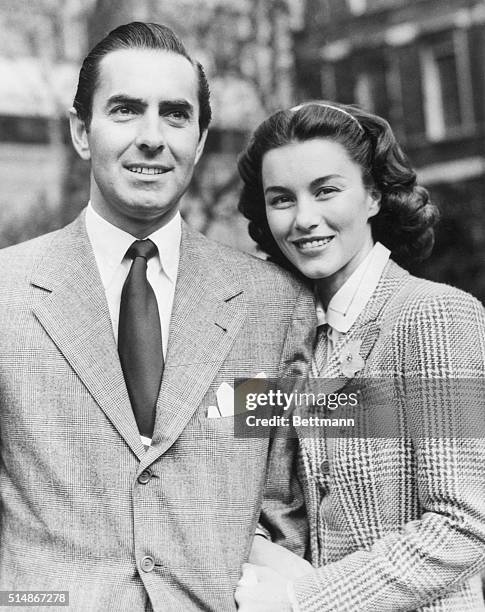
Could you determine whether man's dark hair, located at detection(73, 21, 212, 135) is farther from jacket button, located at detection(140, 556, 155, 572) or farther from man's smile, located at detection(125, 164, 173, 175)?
jacket button, located at detection(140, 556, 155, 572)

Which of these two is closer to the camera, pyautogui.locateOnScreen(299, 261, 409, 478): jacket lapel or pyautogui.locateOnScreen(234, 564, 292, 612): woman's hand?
pyautogui.locateOnScreen(234, 564, 292, 612): woman's hand

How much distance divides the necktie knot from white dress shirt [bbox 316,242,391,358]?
589 millimetres

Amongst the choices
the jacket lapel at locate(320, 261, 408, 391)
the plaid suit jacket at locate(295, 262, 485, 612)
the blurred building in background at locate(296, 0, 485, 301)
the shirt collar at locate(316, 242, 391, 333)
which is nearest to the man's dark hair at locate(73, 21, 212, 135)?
the shirt collar at locate(316, 242, 391, 333)

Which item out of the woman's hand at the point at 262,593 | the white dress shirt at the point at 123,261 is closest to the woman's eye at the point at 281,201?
the white dress shirt at the point at 123,261

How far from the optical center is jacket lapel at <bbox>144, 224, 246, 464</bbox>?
237cm

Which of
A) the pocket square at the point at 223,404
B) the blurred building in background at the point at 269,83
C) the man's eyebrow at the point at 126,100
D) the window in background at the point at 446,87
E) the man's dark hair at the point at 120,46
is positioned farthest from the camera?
the window in background at the point at 446,87

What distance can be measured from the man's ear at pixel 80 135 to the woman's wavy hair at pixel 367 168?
0.53 m

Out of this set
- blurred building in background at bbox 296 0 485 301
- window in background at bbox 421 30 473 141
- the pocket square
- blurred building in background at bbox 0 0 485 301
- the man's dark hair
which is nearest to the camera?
the pocket square

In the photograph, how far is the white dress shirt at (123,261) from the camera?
2570 millimetres

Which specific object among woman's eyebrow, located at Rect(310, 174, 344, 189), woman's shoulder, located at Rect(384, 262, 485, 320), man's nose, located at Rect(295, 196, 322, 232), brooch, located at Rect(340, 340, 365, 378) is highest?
woman's eyebrow, located at Rect(310, 174, 344, 189)

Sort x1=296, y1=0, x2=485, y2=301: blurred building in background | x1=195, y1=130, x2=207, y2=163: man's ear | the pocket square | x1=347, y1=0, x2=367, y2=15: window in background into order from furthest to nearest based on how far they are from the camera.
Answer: x1=347, y1=0, x2=367, y2=15: window in background
x1=296, y1=0, x2=485, y2=301: blurred building in background
x1=195, y1=130, x2=207, y2=163: man's ear
the pocket square

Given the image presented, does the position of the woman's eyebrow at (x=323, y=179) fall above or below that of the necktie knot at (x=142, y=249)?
above

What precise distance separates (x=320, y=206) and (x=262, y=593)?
45.7 inches

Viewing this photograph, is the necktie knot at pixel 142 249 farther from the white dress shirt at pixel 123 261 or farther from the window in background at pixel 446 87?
the window in background at pixel 446 87
